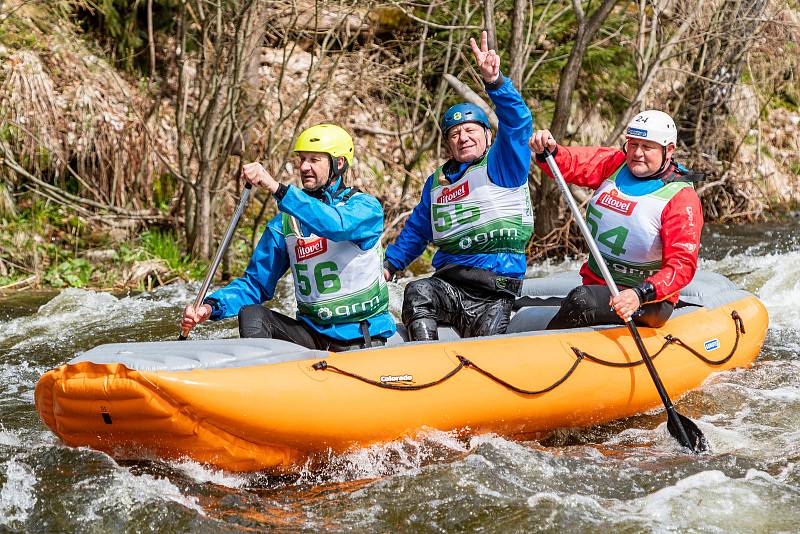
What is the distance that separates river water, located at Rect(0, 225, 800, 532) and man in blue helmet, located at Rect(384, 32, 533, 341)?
2.68ft

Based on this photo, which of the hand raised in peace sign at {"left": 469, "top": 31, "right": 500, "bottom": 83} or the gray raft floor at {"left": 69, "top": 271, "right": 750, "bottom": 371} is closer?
the gray raft floor at {"left": 69, "top": 271, "right": 750, "bottom": 371}

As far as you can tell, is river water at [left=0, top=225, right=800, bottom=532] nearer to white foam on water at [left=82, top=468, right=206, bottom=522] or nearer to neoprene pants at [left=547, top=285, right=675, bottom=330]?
white foam on water at [left=82, top=468, right=206, bottom=522]

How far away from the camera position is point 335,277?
4.57 m

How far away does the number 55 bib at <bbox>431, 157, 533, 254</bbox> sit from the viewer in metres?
5.15

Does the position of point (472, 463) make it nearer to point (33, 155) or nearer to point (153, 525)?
point (153, 525)

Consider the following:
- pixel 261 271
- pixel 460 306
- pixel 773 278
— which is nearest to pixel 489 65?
pixel 460 306

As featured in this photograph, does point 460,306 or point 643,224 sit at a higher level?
point 643,224

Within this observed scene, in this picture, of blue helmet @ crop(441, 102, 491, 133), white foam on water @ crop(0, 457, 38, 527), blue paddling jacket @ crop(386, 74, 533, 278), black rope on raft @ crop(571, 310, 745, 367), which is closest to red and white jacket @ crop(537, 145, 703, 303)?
black rope on raft @ crop(571, 310, 745, 367)

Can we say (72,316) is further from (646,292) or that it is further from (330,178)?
(646,292)

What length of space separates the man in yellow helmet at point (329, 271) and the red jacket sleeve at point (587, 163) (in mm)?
1388

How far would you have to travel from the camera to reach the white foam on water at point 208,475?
396 cm

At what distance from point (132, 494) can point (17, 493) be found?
0.50 metres

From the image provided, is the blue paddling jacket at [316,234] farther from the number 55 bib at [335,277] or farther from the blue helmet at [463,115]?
the blue helmet at [463,115]

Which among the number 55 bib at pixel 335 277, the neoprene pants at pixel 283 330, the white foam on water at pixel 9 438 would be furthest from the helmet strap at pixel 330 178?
the white foam on water at pixel 9 438
